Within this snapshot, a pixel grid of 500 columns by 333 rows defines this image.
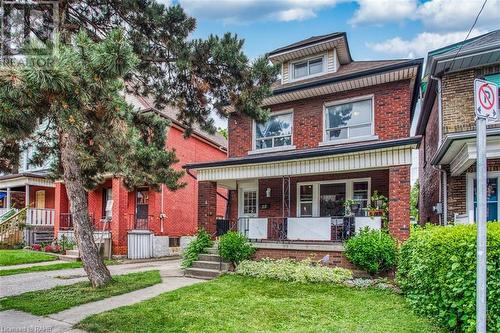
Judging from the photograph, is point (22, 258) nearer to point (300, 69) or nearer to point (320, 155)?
point (320, 155)

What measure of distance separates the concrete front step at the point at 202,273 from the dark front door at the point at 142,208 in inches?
280

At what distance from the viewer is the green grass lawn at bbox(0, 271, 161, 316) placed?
7709 millimetres

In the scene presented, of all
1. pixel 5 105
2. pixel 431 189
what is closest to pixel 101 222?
pixel 5 105

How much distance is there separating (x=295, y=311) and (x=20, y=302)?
6093mm

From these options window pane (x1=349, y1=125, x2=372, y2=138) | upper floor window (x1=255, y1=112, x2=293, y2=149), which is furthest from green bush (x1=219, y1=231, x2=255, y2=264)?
window pane (x1=349, y1=125, x2=372, y2=138)

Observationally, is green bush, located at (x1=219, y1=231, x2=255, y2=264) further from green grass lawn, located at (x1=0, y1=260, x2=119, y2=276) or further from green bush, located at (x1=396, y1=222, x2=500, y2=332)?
green grass lawn, located at (x1=0, y1=260, x2=119, y2=276)

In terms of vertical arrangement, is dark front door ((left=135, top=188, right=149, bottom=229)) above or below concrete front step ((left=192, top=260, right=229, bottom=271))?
above

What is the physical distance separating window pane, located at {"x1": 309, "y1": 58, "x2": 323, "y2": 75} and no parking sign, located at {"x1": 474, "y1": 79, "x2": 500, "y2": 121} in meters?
11.6

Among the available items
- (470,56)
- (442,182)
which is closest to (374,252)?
(442,182)

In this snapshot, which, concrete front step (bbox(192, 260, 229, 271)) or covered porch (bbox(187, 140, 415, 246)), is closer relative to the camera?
covered porch (bbox(187, 140, 415, 246))

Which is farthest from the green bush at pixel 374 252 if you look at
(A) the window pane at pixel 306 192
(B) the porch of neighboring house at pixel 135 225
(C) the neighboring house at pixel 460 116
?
(B) the porch of neighboring house at pixel 135 225

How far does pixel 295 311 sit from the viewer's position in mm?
7027

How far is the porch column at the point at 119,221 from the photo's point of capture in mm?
17203

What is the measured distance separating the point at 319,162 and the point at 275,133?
381 centimetres
